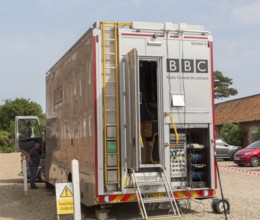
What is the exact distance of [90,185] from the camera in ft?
30.7

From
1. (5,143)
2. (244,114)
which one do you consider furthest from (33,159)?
(5,143)

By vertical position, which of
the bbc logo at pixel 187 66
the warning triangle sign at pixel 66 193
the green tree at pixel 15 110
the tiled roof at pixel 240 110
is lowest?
the warning triangle sign at pixel 66 193

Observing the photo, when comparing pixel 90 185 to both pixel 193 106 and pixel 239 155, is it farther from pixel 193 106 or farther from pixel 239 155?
pixel 239 155

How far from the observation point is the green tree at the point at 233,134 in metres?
35.5

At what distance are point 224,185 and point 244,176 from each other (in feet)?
11.2

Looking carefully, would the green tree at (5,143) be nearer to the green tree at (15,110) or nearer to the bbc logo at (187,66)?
the green tree at (15,110)

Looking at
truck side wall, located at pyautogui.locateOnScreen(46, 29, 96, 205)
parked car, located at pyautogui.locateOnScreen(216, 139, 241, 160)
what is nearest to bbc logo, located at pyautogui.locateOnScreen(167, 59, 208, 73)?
truck side wall, located at pyautogui.locateOnScreen(46, 29, 96, 205)

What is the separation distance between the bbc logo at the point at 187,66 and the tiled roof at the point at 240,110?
81.6 feet

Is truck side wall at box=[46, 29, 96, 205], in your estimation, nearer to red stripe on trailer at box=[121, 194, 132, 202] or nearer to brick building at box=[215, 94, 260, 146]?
red stripe on trailer at box=[121, 194, 132, 202]

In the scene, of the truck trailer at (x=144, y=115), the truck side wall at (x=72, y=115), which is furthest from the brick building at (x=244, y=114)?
the truck trailer at (x=144, y=115)

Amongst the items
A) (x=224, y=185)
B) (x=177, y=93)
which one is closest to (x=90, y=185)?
(x=177, y=93)

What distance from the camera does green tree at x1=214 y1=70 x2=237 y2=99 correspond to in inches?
2662

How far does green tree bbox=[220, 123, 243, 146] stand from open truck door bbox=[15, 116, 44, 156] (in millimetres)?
20444

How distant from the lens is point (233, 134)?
35.6 metres
